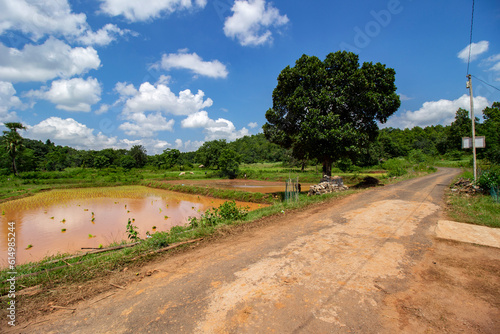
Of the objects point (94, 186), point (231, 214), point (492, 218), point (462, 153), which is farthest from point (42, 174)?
point (462, 153)

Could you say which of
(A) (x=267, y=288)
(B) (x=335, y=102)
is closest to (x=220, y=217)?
(A) (x=267, y=288)

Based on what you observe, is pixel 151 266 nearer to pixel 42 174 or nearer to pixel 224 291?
pixel 224 291

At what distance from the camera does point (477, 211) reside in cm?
777

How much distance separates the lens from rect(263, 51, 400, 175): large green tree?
1380 cm

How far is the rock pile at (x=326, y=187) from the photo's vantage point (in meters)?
14.2

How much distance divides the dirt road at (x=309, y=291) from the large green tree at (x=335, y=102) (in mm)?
9332

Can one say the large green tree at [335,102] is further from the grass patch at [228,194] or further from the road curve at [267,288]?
the road curve at [267,288]

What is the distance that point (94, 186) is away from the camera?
3234 cm

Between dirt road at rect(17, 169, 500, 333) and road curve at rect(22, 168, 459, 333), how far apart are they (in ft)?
0.05

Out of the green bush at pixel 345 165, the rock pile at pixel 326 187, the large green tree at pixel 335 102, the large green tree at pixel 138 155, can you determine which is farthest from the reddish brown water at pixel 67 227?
the large green tree at pixel 138 155

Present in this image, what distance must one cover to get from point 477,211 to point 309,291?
332 inches

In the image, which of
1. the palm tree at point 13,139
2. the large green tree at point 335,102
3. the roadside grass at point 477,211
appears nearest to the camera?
the roadside grass at point 477,211

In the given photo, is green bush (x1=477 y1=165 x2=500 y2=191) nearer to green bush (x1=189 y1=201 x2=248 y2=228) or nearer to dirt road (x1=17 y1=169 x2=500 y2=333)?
dirt road (x1=17 y1=169 x2=500 y2=333)

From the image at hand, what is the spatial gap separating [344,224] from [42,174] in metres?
47.5
